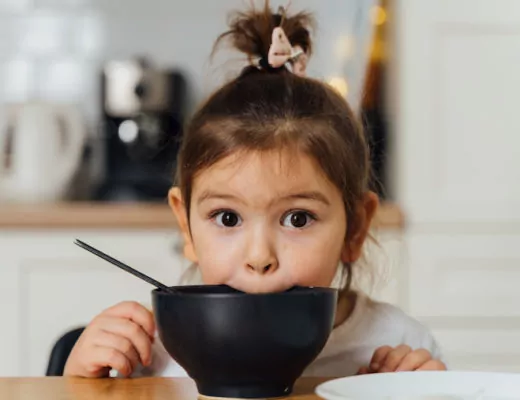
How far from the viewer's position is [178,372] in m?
1.32

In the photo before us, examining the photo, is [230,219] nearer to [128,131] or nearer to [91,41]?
[128,131]

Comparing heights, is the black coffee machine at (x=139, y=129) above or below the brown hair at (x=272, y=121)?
below

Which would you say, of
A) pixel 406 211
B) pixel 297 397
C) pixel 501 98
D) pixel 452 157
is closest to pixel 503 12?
pixel 501 98

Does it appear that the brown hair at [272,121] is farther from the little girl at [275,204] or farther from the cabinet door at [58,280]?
the cabinet door at [58,280]

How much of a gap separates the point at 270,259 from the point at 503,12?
2017mm

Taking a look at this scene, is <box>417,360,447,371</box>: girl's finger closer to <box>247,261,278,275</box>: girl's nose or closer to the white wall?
<box>247,261,278,275</box>: girl's nose

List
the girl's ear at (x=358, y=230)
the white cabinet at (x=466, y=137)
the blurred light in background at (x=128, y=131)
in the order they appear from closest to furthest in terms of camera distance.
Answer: the girl's ear at (x=358, y=230)
the white cabinet at (x=466, y=137)
the blurred light in background at (x=128, y=131)

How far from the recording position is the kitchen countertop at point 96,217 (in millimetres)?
2764

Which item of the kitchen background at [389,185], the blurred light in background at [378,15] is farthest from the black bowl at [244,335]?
the blurred light in background at [378,15]

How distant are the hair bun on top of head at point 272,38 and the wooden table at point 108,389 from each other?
0.48m

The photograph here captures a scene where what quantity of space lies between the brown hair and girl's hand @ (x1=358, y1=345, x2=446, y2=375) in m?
0.23

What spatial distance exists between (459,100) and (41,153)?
119 cm

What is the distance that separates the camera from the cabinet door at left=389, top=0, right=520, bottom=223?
2.92 m

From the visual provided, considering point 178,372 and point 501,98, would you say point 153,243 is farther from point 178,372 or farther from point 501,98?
point 178,372
